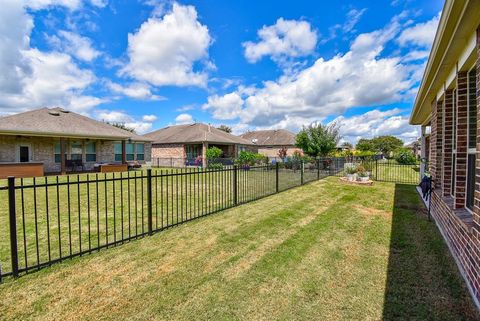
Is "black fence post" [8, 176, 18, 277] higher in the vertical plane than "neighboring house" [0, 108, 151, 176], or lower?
lower

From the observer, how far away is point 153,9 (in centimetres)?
1098

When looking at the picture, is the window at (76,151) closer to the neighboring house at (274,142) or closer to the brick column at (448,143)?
the brick column at (448,143)

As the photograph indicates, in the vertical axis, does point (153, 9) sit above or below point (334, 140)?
above

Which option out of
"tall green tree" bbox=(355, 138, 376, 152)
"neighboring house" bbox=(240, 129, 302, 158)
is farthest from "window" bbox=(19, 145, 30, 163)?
"tall green tree" bbox=(355, 138, 376, 152)

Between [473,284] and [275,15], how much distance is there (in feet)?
41.7

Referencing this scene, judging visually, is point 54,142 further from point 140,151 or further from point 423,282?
point 423,282

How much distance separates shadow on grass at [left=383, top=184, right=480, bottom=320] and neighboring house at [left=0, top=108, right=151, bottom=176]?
19.0 m

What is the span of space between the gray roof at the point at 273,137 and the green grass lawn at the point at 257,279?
33494 millimetres

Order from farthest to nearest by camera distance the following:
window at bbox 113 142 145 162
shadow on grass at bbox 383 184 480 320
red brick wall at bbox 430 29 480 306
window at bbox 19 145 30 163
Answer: window at bbox 113 142 145 162 → window at bbox 19 145 30 163 → red brick wall at bbox 430 29 480 306 → shadow on grass at bbox 383 184 480 320

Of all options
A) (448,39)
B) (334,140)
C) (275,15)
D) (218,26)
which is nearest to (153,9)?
(218,26)

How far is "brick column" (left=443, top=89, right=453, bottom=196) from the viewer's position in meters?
5.02

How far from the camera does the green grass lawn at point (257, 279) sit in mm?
2555

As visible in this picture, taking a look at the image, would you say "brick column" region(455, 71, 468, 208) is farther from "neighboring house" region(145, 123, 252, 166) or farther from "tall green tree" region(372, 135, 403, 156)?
"tall green tree" region(372, 135, 403, 156)

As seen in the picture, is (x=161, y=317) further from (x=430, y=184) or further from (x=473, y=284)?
(x=430, y=184)
